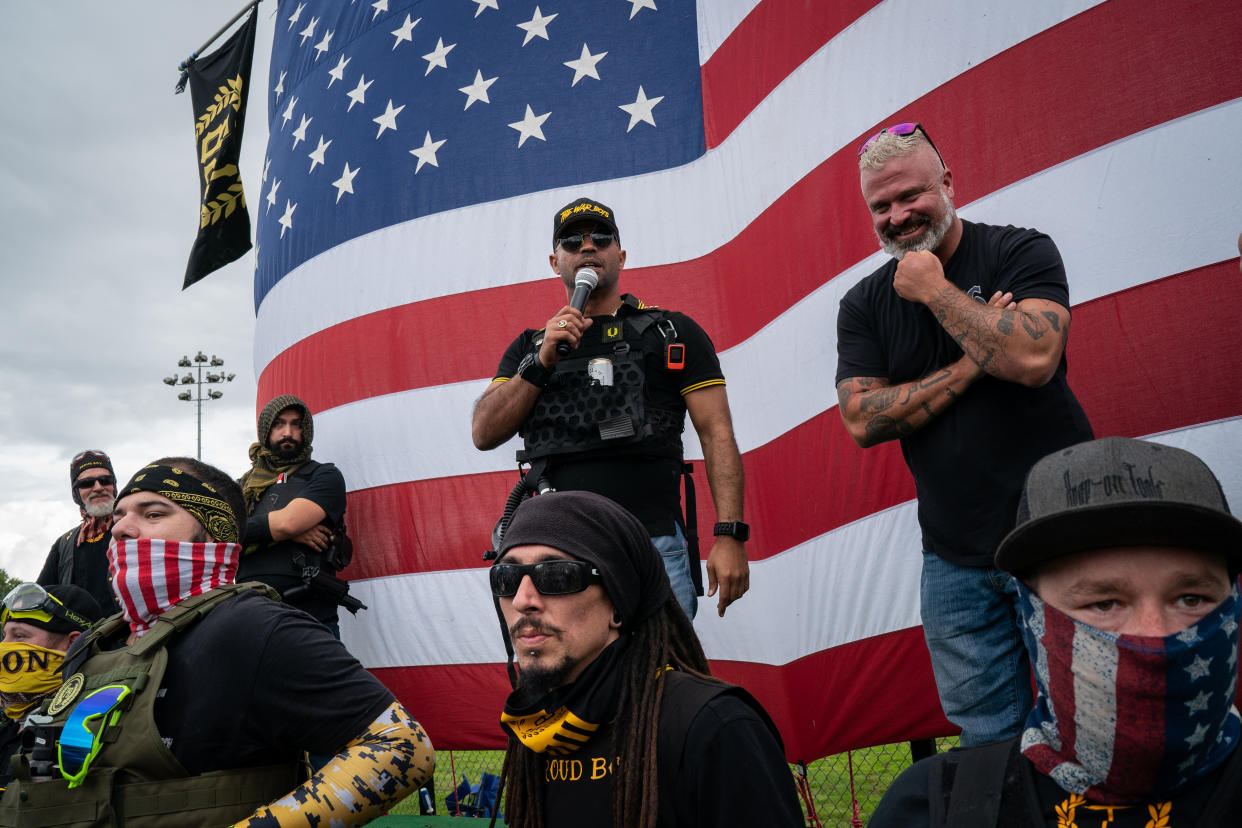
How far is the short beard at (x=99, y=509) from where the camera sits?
5.07m

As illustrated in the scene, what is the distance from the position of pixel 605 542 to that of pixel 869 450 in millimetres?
2052

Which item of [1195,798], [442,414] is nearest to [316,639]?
[1195,798]

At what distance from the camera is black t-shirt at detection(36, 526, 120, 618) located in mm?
4801

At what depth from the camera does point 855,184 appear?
154 inches

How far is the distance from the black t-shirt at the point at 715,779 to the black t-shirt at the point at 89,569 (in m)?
3.79

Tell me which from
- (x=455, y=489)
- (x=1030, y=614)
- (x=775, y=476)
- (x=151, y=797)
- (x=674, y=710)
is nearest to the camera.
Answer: (x=1030, y=614)

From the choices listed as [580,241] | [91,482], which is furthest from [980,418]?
[91,482]

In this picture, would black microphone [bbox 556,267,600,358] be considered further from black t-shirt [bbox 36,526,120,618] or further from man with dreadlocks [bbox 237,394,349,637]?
black t-shirt [bbox 36,526,120,618]

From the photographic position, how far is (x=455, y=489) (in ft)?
17.2

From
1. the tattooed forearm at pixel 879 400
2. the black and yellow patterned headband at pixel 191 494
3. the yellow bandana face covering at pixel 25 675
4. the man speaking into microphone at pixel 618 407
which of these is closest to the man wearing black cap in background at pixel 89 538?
the yellow bandana face covering at pixel 25 675

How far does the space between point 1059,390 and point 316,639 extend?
1.84 metres

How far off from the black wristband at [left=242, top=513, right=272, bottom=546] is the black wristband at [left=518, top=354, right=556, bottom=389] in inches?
81.1

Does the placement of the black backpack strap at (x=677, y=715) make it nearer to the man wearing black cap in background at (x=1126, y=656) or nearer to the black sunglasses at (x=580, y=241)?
the man wearing black cap in background at (x=1126, y=656)

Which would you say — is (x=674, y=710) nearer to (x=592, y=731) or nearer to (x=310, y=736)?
(x=592, y=731)
